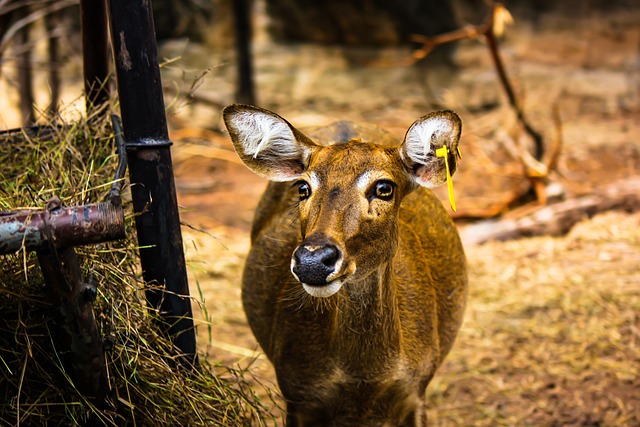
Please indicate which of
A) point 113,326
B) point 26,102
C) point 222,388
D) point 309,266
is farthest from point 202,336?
point 26,102

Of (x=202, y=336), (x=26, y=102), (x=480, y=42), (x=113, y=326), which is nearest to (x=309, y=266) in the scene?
Answer: (x=113, y=326)

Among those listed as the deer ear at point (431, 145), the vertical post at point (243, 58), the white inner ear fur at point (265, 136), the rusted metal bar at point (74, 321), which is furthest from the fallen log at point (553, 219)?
the vertical post at point (243, 58)

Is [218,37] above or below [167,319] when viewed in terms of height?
below

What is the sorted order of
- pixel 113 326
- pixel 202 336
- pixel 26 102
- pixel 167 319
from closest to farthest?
pixel 113 326 → pixel 167 319 → pixel 202 336 → pixel 26 102

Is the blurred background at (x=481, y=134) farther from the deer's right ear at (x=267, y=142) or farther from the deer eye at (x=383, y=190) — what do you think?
the deer eye at (x=383, y=190)

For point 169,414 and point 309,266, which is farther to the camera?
point 169,414

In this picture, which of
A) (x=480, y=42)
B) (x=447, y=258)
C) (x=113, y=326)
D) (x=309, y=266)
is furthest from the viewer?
(x=480, y=42)

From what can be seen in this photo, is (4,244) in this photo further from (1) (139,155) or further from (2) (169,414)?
(2) (169,414)

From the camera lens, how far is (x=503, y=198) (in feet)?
23.8

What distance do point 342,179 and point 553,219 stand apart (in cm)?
430

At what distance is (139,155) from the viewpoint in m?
2.74

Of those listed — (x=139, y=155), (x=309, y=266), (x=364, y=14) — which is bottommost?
(x=364, y=14)

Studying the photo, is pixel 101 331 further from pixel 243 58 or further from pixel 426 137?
pixel 243 58

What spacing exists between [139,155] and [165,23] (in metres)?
8.13
